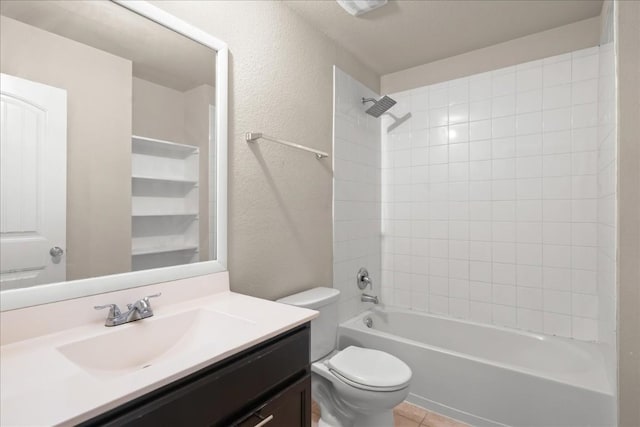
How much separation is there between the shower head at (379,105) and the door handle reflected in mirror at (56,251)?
2.07 metres

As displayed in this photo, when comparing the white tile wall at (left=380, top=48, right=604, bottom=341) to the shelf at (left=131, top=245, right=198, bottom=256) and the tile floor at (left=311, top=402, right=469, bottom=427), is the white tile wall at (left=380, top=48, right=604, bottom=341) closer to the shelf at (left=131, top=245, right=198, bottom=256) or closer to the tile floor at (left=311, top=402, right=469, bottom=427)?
the tile floor at (left=311, top=402, right=469, bottom=427)

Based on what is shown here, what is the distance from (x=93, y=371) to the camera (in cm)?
87

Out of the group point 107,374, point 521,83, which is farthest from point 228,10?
point 521,83

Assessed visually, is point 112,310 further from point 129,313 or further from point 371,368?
point 371,368

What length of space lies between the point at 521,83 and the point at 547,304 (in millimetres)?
1507

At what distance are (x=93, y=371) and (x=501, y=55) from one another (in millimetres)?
2845

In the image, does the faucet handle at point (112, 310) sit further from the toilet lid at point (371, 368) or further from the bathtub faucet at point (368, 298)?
the bathtub faucet at point (368, 298)

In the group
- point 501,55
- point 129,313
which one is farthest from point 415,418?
point 501,55

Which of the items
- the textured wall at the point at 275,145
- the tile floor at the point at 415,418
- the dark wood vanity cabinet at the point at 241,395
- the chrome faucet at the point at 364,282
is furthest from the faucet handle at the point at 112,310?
the chrome faucet at the point at 364,282

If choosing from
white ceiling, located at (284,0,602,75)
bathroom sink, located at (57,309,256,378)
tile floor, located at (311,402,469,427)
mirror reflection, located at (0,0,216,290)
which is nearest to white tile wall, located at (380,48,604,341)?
white ceiling, located at (284,0,602,75)

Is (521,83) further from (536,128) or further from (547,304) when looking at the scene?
(547,304)

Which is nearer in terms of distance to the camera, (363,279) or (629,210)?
(629,210)

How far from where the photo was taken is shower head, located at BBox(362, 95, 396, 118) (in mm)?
2365

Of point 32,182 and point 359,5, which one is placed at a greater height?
point 359,5
